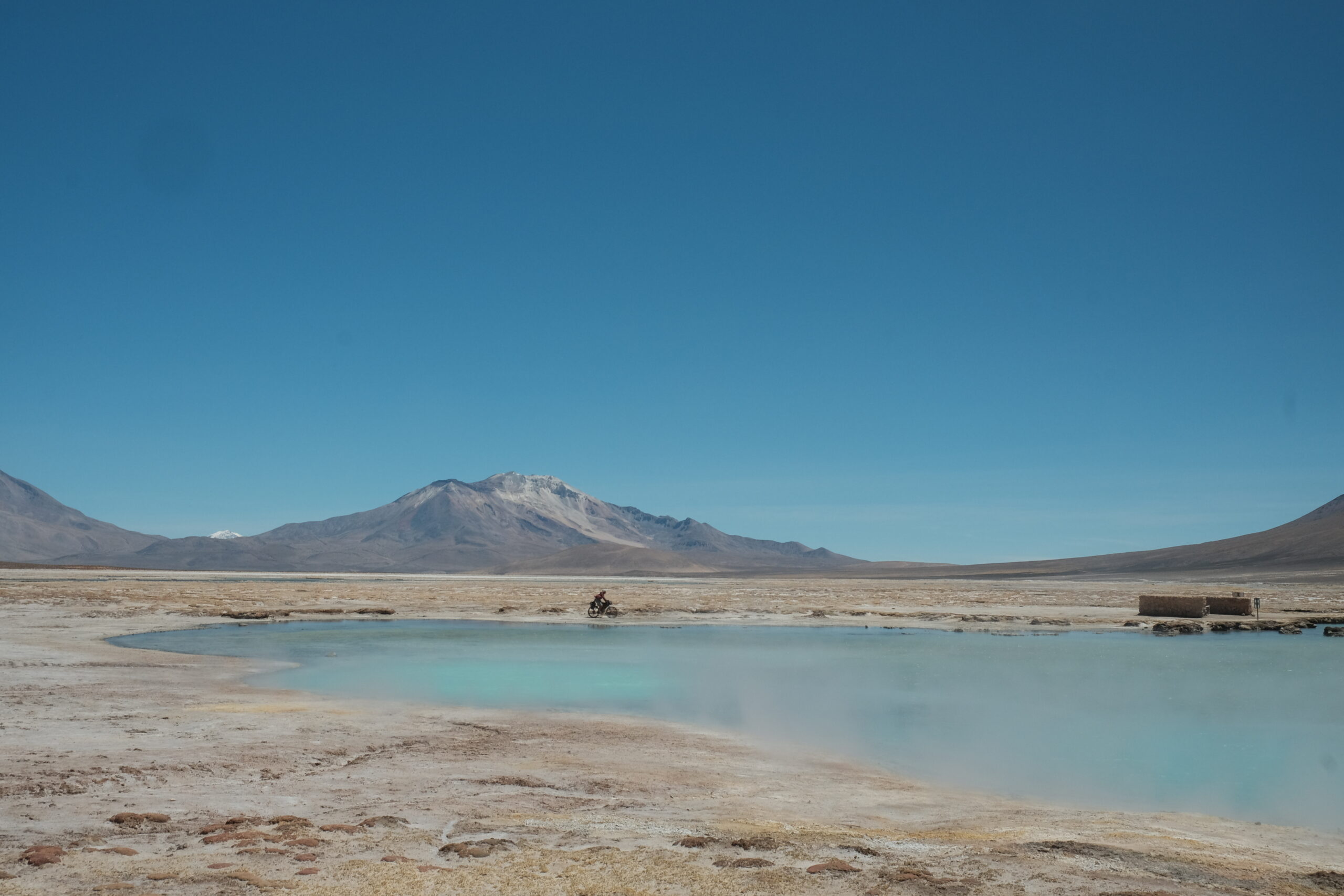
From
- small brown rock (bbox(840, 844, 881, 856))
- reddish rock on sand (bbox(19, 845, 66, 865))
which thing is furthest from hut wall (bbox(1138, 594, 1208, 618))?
reddish rock on sand (bbox(19, 845, 66, 865))

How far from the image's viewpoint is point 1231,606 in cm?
4169

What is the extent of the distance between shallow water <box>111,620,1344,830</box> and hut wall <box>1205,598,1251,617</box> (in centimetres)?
742

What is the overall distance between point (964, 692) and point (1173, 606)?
28132mm

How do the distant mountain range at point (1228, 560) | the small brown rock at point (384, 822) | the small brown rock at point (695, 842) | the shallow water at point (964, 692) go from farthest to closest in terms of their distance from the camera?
1. the distant mountain range at point (1228, 560)
2. the shallow water at point (964, 692)
3. the small brown rock at point (384, 822)
4. the small brown rock at point (695, 842)

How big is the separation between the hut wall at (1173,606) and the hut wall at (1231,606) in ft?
3.30

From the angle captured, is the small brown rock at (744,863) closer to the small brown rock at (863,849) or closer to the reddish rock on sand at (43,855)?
the small brown rock at (863,849)

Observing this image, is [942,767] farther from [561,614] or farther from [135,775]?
[561,614]

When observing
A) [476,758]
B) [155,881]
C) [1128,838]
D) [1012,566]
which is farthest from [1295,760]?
[1012,566]

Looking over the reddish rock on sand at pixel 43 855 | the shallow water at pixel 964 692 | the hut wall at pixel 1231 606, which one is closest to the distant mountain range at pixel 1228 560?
the hut wall at pixel 1231 606

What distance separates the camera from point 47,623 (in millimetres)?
31453

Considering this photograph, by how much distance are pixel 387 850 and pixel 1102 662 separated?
22.1 meters

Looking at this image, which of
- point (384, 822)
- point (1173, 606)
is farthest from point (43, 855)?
point (1173, 606)

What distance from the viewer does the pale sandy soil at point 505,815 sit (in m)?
6.57

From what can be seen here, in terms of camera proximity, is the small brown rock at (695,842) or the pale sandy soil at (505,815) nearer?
the pale sandy soil at (505,815)
